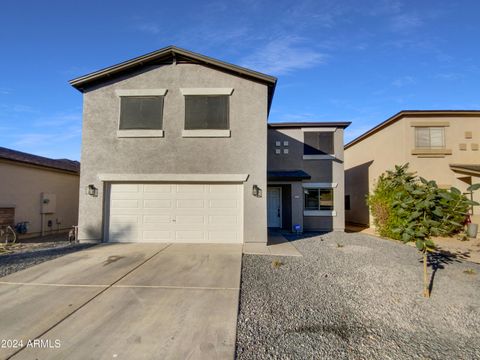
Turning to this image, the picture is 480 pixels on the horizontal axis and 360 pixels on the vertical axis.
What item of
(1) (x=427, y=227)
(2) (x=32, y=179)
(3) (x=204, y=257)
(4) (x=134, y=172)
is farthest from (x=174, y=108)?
(1) (x=427, y=227)

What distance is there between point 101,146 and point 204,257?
6218mm

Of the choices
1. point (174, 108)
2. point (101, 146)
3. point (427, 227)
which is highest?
point (174, 108)

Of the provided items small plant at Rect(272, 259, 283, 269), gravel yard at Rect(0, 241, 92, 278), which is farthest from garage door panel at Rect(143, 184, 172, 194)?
small plant at Rect(272, 259, 283, 269)

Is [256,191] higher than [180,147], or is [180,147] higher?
[180,147]

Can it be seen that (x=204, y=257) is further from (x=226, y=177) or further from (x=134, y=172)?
(x=134, y=172)

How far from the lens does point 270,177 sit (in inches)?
526

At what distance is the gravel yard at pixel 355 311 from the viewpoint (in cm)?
340

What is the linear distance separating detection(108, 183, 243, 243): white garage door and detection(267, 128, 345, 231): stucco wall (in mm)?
5166

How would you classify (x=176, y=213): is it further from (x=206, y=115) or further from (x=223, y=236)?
(x=206, y=115)

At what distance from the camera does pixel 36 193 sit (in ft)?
39.7

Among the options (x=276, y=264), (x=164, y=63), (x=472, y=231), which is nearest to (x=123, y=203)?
(x=164, y=63)

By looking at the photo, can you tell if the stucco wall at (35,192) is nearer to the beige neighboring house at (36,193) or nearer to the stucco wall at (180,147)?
the beige neighboring house at (36,193)

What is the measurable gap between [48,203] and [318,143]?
1495cm

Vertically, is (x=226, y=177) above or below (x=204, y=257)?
above
